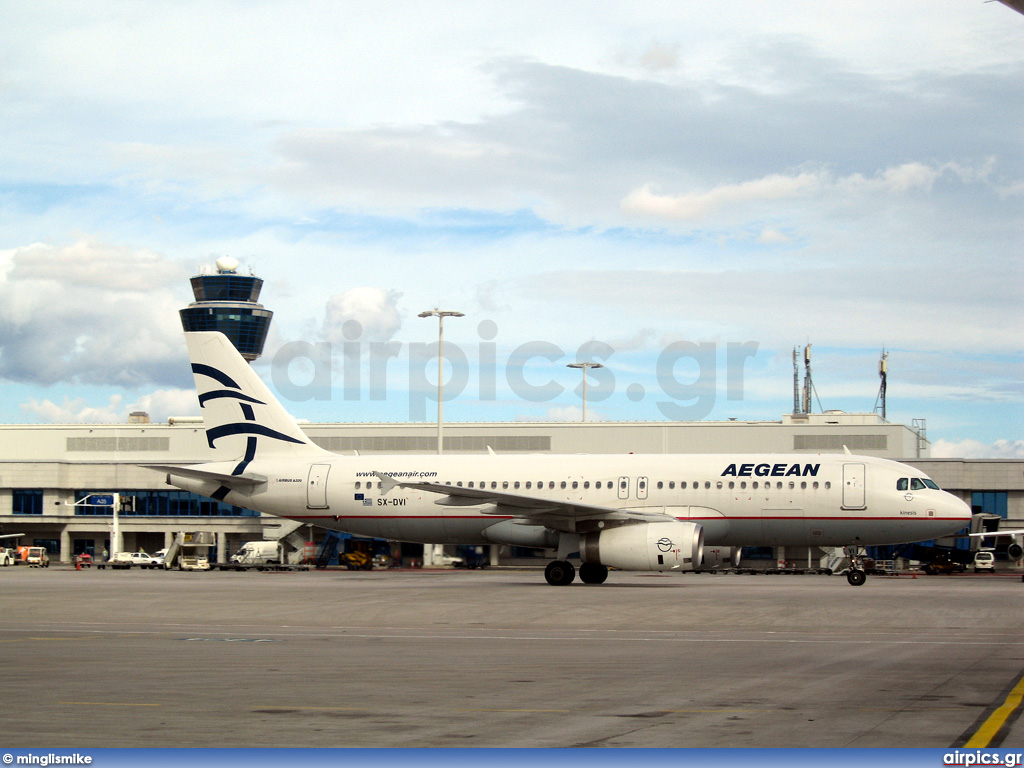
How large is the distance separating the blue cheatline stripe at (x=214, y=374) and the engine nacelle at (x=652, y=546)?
16893 mm

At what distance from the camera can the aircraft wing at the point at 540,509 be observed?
115ft

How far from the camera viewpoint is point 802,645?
18.5 meters

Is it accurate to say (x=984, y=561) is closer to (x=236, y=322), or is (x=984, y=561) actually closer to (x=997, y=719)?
(x=997, y=719)

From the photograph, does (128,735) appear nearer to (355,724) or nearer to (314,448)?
(355,724)

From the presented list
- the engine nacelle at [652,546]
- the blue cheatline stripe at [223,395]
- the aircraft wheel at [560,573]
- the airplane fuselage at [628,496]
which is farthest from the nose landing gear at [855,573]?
the blue cheatline stripe at [223,395]

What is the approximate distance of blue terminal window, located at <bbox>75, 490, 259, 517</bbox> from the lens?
78.4 m

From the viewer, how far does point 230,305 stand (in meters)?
130

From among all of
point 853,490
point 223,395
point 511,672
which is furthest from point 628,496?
point 511,672

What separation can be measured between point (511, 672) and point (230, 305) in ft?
395

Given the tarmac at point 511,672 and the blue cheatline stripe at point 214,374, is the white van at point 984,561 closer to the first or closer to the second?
the tarmac at point 511,672

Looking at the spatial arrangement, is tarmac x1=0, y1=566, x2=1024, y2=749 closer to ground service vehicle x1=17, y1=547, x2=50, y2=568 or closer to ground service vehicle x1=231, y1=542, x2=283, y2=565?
ground service vehicle x1=231, y1=542, x2=283, y2=565

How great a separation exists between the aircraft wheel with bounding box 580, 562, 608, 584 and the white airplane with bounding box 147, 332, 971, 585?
0.16 ft

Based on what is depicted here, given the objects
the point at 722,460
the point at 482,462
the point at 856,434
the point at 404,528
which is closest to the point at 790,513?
the point at 722,460

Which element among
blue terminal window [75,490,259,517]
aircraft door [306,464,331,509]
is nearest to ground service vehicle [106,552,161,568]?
blue terminal window [75,490,259,517]
